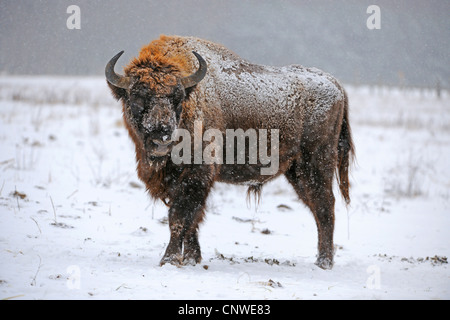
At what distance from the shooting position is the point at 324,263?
493cm

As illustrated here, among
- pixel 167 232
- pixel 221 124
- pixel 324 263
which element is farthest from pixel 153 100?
pixel 324 263

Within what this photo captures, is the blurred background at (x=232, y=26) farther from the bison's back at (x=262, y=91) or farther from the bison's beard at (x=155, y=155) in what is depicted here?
the bison's beard at (x=155, y=155)

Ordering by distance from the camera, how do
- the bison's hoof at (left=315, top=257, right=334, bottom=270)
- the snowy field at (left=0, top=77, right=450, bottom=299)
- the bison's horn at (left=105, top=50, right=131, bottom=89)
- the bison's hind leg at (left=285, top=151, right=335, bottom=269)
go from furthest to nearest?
the bison's hind leg at (left=285, top=151, right=335, bottom=269) < the bison's hoof at (left=315, top=257, right=334, bottom=270) < the bison's horn at (left=105, top=50, right=131, bottom=89) < the snowy field at (left=0, top=77, right=450, bottom=299)

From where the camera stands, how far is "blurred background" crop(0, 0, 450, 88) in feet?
21.2

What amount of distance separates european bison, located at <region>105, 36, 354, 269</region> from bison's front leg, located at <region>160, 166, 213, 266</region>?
0.03 ft

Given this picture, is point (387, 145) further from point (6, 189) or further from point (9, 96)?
point (9, 96)

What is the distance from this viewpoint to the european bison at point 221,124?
415 cm

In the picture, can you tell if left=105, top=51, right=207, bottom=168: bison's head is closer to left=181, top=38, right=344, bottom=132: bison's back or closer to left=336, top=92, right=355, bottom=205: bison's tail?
left=181, top=38, right=344, bottom=132: bison's back

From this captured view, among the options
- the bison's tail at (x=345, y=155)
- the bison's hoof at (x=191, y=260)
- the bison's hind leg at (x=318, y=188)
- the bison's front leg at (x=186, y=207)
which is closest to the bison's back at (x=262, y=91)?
the bison's tail at (x=345, y=155)

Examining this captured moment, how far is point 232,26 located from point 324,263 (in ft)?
17.7

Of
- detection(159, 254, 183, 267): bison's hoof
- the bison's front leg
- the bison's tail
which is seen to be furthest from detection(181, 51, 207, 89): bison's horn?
the bison's tail

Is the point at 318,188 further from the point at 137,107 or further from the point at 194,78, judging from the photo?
the point at 137,107

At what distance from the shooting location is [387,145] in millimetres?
13844
